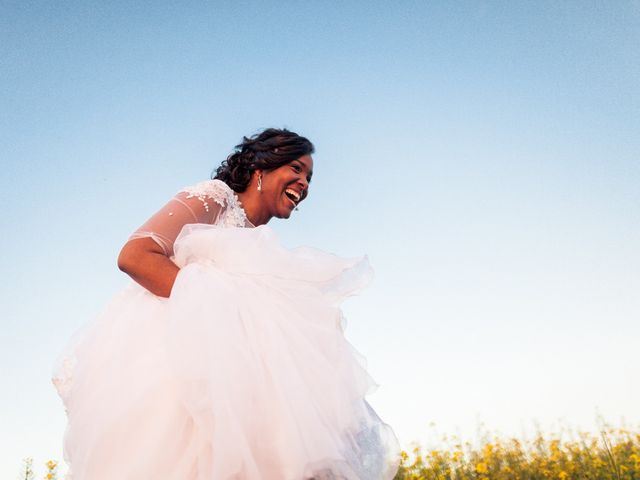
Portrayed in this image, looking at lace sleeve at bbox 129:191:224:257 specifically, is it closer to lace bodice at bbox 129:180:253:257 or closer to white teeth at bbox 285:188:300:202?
lace bodice at bbox 129:180:253:257

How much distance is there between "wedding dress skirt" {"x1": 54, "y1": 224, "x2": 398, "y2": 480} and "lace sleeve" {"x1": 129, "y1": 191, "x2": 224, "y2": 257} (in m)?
0.07

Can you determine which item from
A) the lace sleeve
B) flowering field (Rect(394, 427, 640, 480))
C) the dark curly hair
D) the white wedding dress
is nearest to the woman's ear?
the dark curly hair

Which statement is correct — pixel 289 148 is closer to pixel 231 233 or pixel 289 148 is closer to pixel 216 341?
pixel 231 233

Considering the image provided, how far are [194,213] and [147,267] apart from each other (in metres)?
0.41

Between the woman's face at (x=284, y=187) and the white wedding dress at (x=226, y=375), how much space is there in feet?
2.40

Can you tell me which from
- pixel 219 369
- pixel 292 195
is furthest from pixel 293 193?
pixel 219 369

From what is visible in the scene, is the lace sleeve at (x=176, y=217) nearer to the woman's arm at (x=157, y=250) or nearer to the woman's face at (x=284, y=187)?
the woman's arm at (x=157, y=250)

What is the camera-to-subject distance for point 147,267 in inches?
78.7

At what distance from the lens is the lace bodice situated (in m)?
2.13

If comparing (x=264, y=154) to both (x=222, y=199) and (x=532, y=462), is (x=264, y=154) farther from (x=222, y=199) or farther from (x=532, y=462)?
(x=532, y=462)

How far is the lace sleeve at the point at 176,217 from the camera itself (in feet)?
6.93

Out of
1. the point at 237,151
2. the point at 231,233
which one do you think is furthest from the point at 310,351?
the point at 237,151

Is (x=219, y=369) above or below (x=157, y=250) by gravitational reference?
below

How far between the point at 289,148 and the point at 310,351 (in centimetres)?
153
